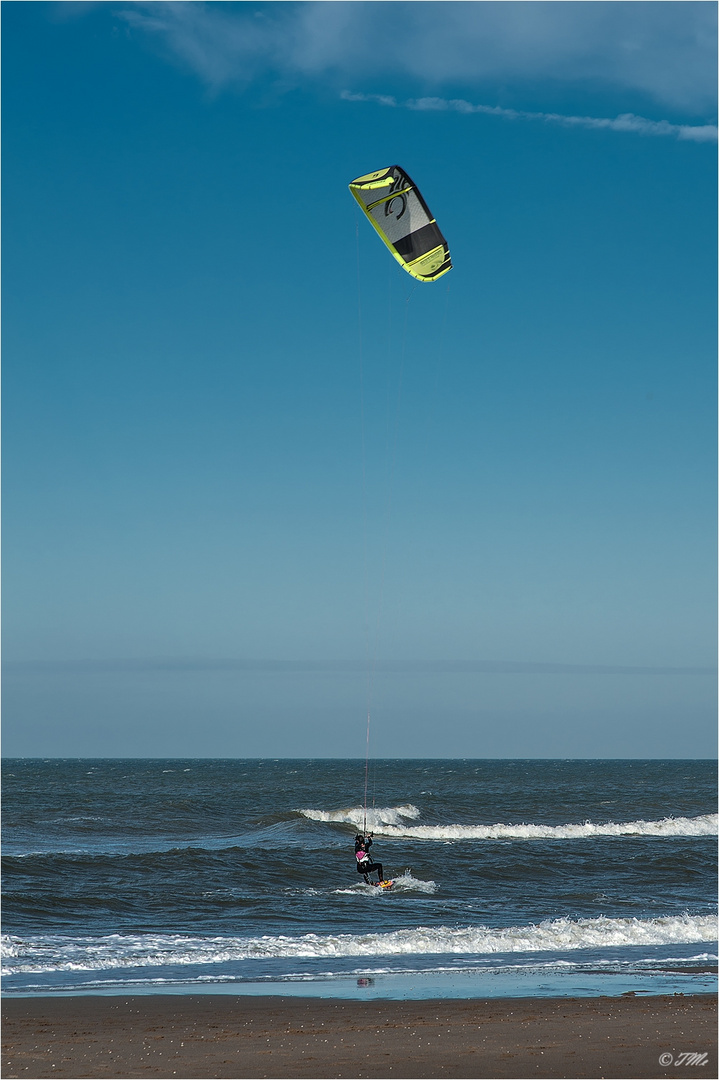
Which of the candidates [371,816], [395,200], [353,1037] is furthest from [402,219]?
[371,816]

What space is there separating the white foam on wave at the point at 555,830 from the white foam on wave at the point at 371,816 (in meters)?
0.51

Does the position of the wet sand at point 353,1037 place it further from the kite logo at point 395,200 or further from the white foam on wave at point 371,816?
the white foam on wave at point 371,816

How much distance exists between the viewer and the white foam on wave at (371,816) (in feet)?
107

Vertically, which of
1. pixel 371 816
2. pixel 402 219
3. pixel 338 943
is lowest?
pixel 371 816

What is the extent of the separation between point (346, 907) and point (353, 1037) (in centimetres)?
777

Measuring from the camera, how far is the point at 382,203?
1408 centimetres

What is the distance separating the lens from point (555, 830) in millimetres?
32062

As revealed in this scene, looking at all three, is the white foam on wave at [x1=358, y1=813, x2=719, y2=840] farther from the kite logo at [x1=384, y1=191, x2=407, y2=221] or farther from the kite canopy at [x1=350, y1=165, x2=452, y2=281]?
the kite logo at [x1=384, y1=191, x2=407, y2=221]

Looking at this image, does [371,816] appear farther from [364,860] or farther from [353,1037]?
[353,1037]

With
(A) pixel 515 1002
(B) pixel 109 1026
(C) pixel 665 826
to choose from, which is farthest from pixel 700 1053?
(C) pixel 665 826

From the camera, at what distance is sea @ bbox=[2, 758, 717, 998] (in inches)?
456

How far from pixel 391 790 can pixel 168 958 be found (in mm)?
42247

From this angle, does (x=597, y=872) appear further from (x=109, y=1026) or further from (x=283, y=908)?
(x=109, y=1026)

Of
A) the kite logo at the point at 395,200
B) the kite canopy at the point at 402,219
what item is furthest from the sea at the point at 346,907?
the kite logo at the point at 395,200
